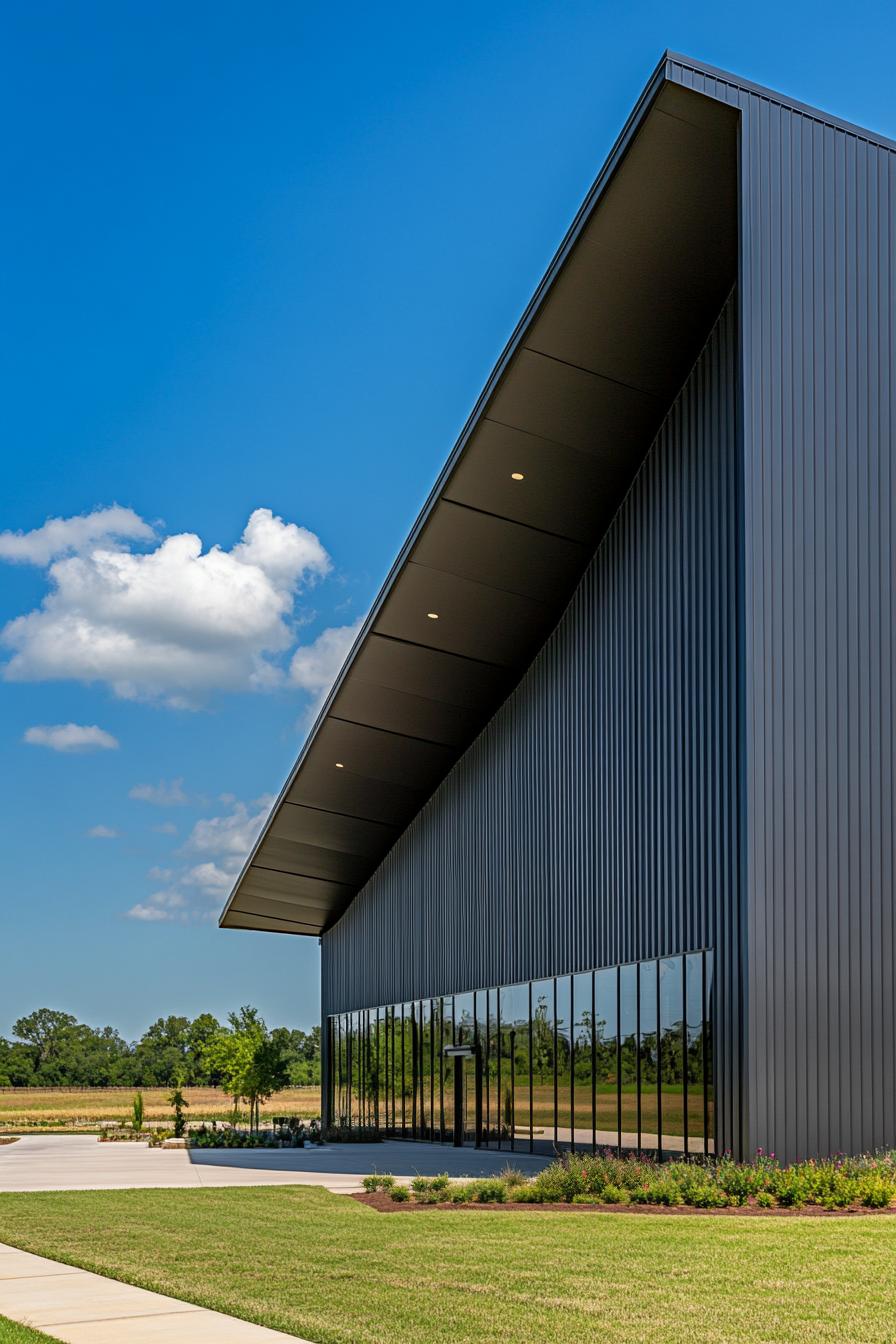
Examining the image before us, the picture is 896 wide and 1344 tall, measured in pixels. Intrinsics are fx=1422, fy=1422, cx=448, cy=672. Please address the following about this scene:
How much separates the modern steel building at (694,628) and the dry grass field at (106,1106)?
124 ft

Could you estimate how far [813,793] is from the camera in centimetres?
2075

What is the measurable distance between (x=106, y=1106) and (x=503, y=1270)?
83.8 meters

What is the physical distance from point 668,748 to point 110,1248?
1328cm

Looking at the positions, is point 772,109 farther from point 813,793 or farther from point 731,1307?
point 731,1307

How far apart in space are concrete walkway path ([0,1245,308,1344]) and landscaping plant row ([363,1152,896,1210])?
7578 mm

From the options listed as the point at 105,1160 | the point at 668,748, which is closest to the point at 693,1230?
the point at 668,748

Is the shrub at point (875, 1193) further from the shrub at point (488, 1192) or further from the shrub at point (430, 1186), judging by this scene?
the shrub at point (430, 1186)

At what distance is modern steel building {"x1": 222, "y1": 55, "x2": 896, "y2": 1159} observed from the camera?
→ 20.3 meters

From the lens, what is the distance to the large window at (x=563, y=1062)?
22.4 metres

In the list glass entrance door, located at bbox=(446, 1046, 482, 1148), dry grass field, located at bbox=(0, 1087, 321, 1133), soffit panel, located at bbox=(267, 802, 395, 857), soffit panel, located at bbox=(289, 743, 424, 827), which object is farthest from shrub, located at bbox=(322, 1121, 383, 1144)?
dry grass field, located at bbox=(0, 1087, 321, 1133)

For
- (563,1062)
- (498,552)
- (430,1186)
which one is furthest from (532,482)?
(430,1186)

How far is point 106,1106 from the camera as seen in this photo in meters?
89.4

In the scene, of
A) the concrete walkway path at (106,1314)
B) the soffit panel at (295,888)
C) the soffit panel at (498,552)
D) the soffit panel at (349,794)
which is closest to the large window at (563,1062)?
the soffit panel at (295,888)

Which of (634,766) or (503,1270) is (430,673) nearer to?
(634,766)
